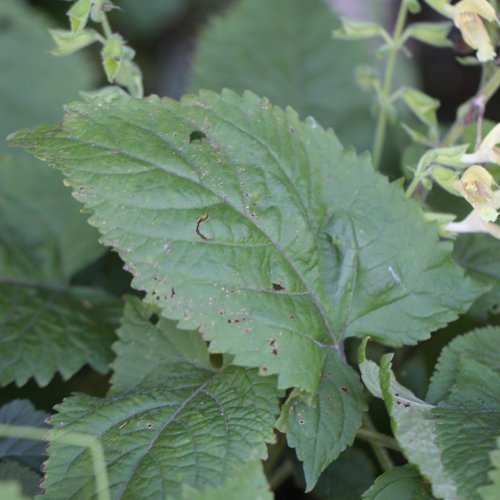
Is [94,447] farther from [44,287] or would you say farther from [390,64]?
[390,64]

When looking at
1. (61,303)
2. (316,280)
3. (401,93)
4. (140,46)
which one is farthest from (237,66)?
(140,46)

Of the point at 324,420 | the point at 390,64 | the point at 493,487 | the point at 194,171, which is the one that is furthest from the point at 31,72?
the point at 493,487

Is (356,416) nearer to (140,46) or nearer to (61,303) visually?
(61,303)

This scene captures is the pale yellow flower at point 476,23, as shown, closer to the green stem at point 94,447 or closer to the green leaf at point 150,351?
the green leaf at point 150,351

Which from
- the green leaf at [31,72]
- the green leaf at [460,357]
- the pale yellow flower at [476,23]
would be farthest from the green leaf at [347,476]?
the green leaf at [31,72]

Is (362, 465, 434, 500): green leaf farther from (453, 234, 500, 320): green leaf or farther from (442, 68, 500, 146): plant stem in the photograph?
(442, 68, 500, 146): plant stem

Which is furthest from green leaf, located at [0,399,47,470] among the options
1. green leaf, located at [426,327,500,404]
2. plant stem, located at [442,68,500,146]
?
plant stem, located at [442,68,500,146]

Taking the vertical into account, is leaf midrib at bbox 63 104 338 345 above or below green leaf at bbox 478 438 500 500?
above
